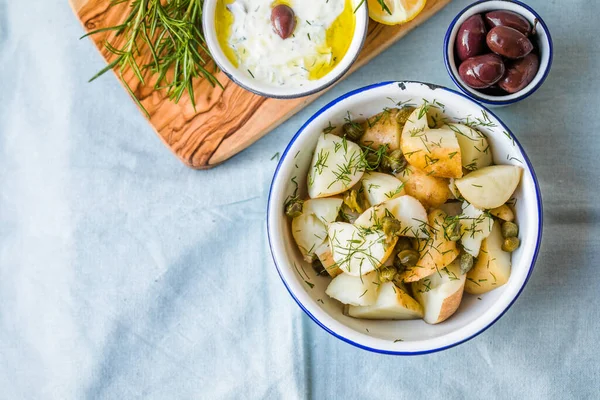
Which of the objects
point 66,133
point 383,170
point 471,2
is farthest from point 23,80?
point 471,2

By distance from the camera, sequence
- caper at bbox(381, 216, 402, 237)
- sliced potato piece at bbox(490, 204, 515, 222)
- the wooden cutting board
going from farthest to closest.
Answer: the wooden cutting board → sliced potato piece at bbox(490, 204, 515, 222) → caper at bbox(381, 216, 402, 237)

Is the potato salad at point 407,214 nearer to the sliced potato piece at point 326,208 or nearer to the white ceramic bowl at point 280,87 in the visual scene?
the sliced potato piece at point 326,208

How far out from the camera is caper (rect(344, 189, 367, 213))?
1669 mm

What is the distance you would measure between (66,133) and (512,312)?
4.77 feet

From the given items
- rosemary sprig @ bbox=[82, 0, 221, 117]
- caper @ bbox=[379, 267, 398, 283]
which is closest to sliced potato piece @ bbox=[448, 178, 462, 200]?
caper @ bbox=[379, 267, 398, 283]

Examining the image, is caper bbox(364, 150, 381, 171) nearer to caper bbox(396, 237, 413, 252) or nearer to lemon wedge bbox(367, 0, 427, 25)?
caper bbox(396, 237, 413, 252)

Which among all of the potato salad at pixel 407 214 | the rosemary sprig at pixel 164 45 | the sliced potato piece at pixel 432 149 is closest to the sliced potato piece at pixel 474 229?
the potato salad at pixel 407 214

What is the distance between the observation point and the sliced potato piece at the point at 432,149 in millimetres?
1600

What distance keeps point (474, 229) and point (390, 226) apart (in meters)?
0.22

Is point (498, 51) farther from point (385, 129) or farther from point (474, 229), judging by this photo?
point (474, 229)

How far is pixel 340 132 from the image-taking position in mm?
1762

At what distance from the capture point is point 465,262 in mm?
1632

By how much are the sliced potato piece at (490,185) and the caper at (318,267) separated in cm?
41

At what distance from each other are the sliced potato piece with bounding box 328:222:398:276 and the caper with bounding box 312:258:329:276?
117mm
